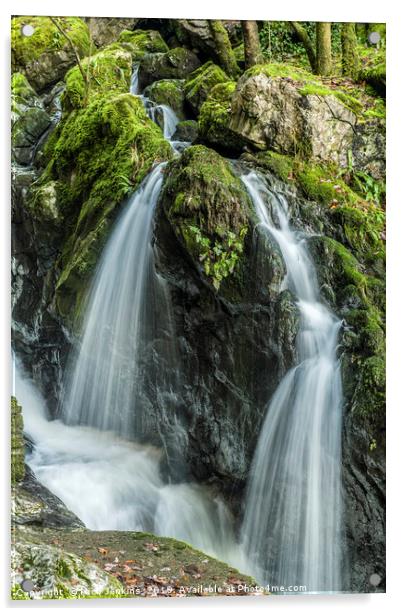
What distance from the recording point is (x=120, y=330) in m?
4.75

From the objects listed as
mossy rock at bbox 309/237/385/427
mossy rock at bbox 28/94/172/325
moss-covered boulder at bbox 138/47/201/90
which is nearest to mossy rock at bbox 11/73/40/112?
mossy rock at bbox 28/94/172/325

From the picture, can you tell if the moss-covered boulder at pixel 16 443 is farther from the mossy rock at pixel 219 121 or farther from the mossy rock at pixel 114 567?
the mossy rock at pixel 219 121

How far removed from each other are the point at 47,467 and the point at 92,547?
0.77m

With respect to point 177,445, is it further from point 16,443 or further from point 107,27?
point 107,27

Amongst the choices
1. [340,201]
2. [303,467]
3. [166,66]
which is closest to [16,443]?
[303,467]

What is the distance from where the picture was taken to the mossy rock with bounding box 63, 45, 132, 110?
5.21m

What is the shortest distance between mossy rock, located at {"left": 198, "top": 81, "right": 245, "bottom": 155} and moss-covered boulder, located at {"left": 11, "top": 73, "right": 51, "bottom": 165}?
4.17 ft

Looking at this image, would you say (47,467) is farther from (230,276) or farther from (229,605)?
(230,276)

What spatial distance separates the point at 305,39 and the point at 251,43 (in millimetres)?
398

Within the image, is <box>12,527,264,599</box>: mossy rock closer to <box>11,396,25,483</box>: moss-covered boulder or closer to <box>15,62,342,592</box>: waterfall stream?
<box>15,62,342,592</box>: waterfall stream

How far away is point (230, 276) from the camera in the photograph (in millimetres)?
4406

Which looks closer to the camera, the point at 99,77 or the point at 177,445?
the point at 177,445

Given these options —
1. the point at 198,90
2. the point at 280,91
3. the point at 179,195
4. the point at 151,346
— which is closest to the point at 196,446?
the point at 151,346

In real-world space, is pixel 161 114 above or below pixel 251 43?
below
